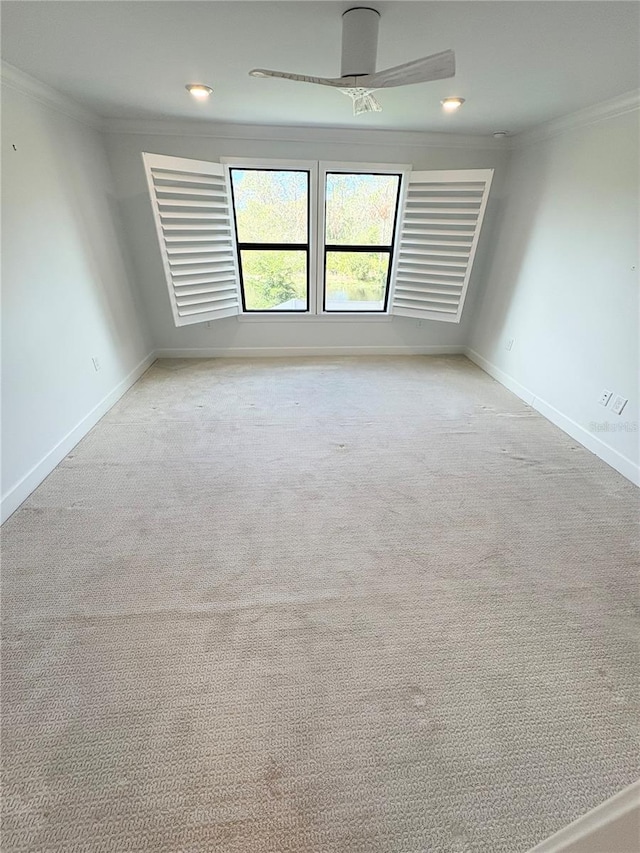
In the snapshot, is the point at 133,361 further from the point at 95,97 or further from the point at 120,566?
the point at 120,566

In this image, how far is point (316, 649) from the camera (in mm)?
1443

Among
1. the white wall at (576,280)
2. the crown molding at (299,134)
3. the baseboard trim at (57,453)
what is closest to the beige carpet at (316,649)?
the baseboard trim at (57,453)

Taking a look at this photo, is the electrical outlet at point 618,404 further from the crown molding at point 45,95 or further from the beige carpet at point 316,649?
the crown molding at point 45,95

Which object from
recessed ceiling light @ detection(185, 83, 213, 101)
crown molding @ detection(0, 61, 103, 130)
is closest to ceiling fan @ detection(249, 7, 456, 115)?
recessed ceiling light @ detection(185, 83, 213, 101)

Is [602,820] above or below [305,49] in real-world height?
below

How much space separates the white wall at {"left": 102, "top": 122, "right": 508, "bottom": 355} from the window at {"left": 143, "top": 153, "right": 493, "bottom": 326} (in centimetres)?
13

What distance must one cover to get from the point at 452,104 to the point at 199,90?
166 cm

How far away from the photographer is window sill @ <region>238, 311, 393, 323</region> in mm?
4223

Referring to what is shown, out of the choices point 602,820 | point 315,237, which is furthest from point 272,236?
point 602,820

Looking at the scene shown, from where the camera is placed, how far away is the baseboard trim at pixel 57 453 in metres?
2.08

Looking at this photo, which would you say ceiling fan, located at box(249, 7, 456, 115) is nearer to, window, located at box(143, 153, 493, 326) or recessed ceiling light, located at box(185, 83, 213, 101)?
recessed ceiling light, located at box(185, 83, 213, 101)

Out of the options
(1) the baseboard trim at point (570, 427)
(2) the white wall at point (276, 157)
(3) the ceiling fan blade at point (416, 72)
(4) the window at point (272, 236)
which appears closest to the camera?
(3) the ceiling fan blade at point (416, 72)

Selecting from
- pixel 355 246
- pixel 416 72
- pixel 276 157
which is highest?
pixel 416 72

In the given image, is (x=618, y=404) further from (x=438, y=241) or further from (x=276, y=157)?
(x=276, y=157)
